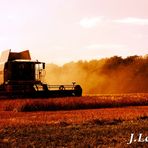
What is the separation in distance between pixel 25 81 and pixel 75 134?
1851 cm

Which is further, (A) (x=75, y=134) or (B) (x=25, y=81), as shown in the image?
(B) (x=25, y=81)

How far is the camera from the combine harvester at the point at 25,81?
102 feet

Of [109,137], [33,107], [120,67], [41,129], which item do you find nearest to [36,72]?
[33,107]

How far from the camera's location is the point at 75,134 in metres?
13.8

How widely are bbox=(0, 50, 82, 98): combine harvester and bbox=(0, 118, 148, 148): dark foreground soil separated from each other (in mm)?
14586

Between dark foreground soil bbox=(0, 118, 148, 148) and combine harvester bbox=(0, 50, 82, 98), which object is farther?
combine harvester bbox=(0, 50, 82, 98)

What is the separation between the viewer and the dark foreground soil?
475 inches

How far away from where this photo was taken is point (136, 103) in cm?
2902

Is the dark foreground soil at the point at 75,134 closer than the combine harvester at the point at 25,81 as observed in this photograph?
Yes

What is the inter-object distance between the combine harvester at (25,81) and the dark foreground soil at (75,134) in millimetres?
14586

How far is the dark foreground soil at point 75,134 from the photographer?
39.6 feet

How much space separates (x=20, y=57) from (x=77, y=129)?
745 inches

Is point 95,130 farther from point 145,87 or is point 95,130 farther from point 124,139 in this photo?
point 145,87

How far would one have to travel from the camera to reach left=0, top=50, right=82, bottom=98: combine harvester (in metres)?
31.2
